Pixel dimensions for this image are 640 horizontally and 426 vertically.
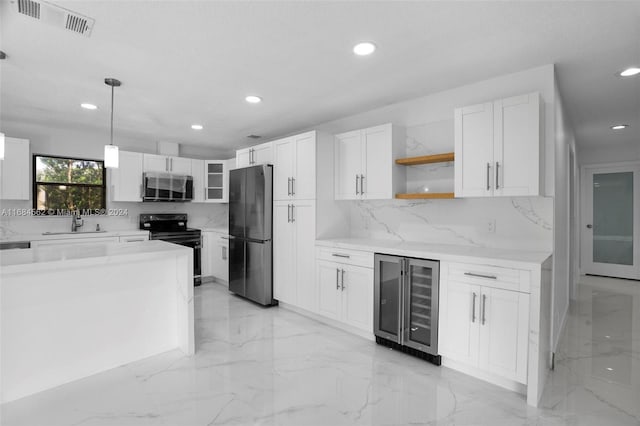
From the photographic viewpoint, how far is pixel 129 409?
2.09 m

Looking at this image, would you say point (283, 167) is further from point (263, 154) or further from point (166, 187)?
point (166, 187)

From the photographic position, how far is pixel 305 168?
3.86 metres

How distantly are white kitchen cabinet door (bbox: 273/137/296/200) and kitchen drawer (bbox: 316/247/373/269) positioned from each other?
0.85 metres

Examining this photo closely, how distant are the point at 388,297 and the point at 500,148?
1588 mm

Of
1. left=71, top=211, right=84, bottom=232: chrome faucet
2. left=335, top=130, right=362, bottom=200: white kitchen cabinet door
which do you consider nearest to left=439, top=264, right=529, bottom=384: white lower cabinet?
left=335, top=130, right=362, bottom=200: white kitchen cabinet door

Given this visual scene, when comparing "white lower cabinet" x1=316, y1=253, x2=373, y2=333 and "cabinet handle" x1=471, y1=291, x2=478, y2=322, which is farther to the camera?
"white lower cabinet" x1=316, y1=253, x2=373, y2=333

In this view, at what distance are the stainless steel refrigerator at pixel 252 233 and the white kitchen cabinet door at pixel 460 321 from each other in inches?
92.5

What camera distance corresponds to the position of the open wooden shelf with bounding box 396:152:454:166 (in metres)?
3.01

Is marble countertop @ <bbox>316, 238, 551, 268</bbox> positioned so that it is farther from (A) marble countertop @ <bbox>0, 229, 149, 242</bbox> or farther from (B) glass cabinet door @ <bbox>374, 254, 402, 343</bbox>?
(A) marble countertop @ <bbox>0, 229, 149, 242</bbox>

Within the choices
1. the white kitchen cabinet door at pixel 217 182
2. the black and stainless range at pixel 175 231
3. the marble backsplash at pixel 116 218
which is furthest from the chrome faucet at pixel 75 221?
the white kitchen cabinet door at pixel 217 182

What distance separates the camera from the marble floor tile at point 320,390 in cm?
201

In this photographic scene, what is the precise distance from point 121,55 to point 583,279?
25.3ft

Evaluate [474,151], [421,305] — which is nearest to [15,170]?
[421,305]

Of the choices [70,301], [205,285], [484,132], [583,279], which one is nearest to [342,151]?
[484,132]
